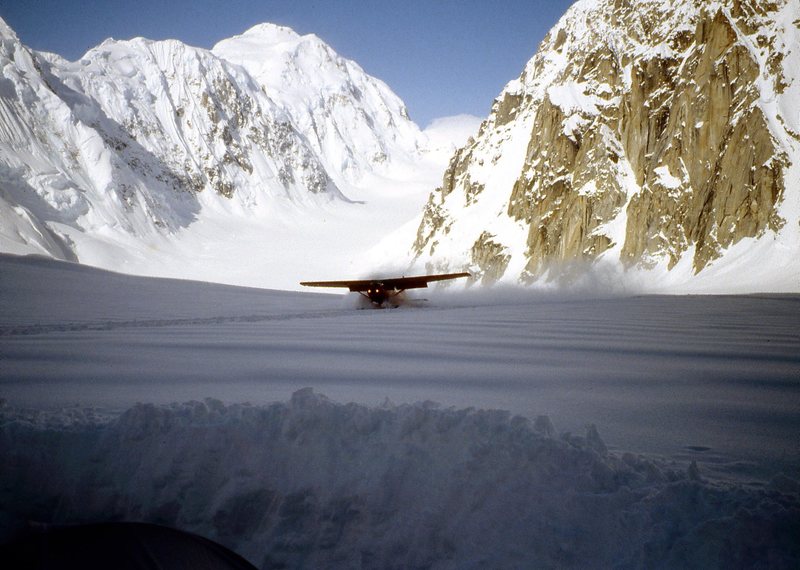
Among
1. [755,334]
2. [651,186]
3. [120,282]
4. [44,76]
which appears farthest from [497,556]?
[44,76]

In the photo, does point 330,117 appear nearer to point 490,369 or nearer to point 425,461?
point 490,369

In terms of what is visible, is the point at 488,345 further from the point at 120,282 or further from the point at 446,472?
the point at 120,282

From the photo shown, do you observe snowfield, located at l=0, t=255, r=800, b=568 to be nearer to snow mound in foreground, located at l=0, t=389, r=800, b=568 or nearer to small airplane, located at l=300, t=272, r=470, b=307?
snow mound in foreground, located at l=0, t=389, r=800, b=568

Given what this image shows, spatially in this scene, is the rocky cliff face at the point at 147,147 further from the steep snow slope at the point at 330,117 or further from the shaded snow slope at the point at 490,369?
the shaded snow slope at the point at 490,369

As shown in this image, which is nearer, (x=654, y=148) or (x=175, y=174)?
(x=654, y=148)

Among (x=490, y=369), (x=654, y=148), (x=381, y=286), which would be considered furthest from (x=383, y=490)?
(x=654, y=148)

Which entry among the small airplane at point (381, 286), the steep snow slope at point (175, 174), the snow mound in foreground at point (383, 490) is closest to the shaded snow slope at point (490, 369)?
the snow mound in foreground at point (383, 490)
